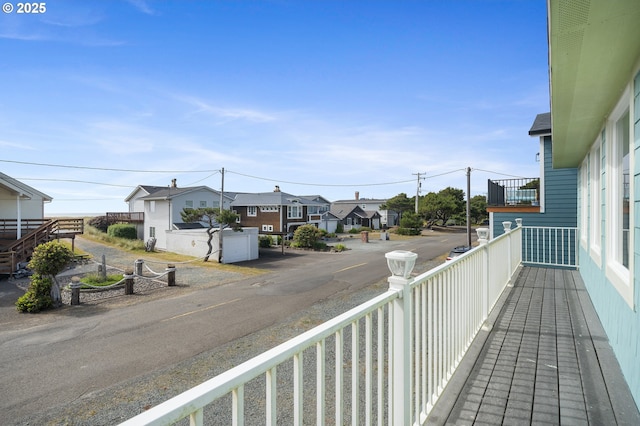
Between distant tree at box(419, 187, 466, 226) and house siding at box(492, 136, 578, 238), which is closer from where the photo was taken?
house siding at box(492, 136, 578, 238)

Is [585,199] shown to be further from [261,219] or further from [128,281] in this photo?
[261,219]

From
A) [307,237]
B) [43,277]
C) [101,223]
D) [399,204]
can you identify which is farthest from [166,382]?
[399,204]

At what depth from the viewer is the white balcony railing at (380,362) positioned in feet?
3.15

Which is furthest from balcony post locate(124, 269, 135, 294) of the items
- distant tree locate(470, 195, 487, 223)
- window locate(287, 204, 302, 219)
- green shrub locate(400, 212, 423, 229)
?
distant tree locate(470, 195, 487, 223)

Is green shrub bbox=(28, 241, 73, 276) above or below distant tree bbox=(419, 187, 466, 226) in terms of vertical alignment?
below

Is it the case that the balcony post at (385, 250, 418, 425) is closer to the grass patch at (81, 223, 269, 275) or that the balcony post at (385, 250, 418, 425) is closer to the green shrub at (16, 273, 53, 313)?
the green shrub at (16, 273, 53, 313)

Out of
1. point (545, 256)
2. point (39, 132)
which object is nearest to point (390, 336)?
point (545, 256)

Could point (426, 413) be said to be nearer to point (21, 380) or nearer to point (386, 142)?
point (21, 380)

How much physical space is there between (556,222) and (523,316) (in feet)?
24.6

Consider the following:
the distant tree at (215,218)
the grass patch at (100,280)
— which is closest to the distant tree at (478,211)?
the distant tree at (215,218)

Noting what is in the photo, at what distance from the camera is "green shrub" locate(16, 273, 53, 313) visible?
368 inches

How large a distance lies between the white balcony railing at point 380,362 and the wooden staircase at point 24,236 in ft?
51.0

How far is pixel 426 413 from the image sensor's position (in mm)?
2457

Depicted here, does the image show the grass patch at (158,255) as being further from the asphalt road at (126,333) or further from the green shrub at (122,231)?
the asphalt road at (126,333)
